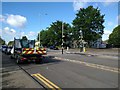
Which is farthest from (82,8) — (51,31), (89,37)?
(51,31)

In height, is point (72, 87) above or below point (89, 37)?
below

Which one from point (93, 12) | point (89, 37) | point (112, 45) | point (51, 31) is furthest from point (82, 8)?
point (112, 45)

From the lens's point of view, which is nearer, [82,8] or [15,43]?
[15,43]

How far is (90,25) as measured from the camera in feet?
242

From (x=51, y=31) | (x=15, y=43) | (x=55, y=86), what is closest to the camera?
(x=55, y=86)

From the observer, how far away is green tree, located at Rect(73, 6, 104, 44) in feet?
239

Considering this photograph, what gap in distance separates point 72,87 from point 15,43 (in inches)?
601

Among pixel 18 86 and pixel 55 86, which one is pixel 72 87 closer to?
pixel 55 86

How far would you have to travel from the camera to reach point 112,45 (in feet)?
331

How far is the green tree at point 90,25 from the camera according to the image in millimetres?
72963

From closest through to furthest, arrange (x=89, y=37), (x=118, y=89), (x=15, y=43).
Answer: (x=118, y=89) < (x=15, y=43) < (x=89, y=37)

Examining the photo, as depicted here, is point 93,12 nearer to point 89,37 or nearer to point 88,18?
point 88,18

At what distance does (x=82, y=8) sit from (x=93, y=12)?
5327 mm

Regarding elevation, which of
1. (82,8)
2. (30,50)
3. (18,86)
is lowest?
(18,86)
